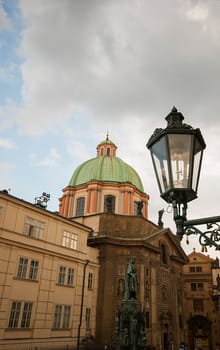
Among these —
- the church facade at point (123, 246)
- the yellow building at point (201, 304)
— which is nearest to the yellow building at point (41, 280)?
the church facade at point (123, 246)

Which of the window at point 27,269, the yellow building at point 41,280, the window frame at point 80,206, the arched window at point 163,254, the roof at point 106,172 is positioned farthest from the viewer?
the roof at point 106,172

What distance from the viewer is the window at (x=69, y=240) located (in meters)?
29.0

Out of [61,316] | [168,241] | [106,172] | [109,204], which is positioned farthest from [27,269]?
[168,241]

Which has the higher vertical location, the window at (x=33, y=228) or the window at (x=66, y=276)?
the window at (x=33, y=228)

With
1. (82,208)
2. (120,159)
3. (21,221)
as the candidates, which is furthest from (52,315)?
(120,159)

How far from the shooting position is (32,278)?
24.6m


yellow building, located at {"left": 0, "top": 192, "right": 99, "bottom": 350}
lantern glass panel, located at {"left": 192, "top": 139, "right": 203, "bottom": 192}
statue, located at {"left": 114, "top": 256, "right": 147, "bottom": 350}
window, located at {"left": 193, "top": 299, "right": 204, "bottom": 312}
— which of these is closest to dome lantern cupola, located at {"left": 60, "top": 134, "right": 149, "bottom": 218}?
yellow building, located at {"left": 0, "top": 192, "right": 99, "bottom": 350}

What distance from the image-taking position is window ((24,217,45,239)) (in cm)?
2557

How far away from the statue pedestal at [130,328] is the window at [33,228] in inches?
377

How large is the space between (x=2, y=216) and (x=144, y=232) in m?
18.1

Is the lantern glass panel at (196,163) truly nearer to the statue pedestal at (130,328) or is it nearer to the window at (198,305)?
the statue pedestal at (130,328)

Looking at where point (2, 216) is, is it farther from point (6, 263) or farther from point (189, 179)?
point (189, 179)

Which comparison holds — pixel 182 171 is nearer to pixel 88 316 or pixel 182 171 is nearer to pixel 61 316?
pixel 61 316

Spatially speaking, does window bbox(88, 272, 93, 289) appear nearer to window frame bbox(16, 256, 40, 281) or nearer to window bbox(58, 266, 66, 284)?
window bbox(58, 266, 66, 284)
